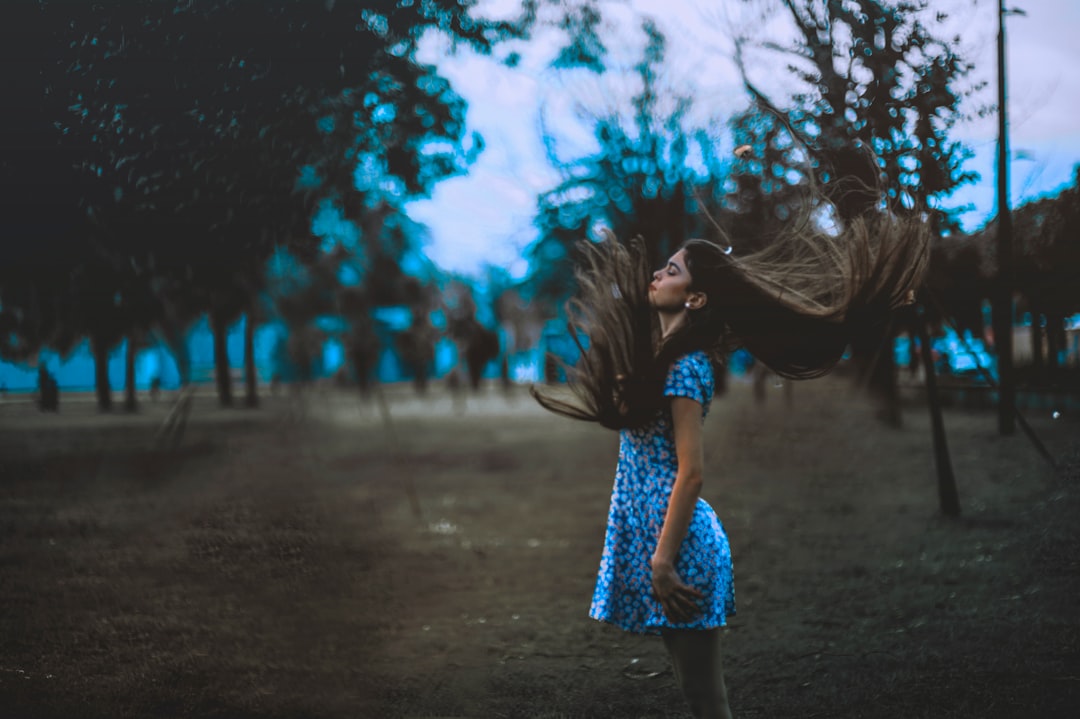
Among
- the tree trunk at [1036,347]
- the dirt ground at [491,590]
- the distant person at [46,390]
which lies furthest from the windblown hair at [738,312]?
the distant person at [46,390]

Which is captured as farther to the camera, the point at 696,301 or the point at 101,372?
the point at 101,372

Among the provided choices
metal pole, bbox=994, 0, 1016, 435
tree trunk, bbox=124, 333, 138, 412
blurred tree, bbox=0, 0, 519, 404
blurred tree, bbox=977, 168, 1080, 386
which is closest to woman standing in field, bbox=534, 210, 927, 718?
blurred tree, bbox=0, 0, 519, 404

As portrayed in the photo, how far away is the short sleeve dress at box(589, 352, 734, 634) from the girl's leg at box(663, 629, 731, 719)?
0.04 m

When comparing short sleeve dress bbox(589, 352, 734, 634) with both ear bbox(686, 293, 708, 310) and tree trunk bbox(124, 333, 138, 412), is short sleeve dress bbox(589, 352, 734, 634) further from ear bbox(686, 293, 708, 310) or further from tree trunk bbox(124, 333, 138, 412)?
tree trunk bbox(124, 333, 138, 412)

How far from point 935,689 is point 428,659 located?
243 cm

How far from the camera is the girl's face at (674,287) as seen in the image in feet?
9.68

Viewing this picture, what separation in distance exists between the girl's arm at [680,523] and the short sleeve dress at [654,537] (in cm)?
5

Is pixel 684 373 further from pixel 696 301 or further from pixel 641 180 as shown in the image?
pixel 641 180

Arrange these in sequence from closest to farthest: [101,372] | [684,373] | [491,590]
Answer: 1. [684,373]
2. [491,590]
3. [101,372]

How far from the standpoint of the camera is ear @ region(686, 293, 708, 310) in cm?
291

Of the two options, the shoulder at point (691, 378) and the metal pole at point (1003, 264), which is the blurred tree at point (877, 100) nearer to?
the metal pole at point (1003, 264)

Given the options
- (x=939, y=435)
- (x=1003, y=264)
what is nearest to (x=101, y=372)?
(x=939, y=435)

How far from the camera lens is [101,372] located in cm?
1395

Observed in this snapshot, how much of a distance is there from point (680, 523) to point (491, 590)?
442 centimetres
